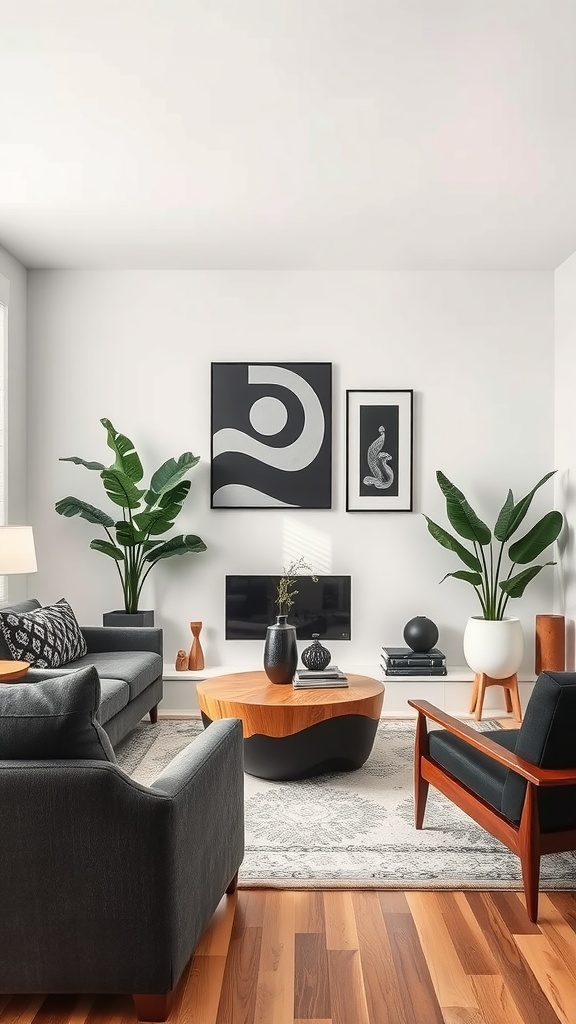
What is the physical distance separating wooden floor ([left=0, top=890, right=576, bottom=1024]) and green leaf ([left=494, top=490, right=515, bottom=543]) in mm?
2856

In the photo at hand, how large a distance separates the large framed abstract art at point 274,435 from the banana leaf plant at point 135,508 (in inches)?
15.0

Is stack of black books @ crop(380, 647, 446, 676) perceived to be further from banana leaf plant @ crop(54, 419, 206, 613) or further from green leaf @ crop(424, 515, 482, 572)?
banana leaf plant @ crop(54, 419, 206, 613)

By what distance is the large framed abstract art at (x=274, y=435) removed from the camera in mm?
5781

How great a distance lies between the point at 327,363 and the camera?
A: 5777 millimetres

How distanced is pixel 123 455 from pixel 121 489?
244 mm

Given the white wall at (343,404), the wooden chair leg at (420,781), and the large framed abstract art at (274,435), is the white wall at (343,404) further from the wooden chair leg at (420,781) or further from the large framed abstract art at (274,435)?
the wooden chair leg at (420,781)

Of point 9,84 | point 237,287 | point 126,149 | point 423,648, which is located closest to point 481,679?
point 423,648

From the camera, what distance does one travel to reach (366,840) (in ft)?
10.6

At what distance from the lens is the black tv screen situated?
578 cm

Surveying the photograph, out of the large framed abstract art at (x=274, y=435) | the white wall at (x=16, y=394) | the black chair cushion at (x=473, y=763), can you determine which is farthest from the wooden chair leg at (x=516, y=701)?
the white wall at (x=16, y=394)

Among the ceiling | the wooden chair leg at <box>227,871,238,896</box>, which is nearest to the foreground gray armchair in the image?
the wooden chair leg at <box>227,871,238,896</box>

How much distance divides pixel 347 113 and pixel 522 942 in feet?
10.3

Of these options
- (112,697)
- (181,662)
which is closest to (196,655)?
(181,662)

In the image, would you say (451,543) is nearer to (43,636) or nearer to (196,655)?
(196,655)
